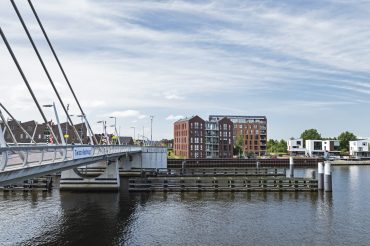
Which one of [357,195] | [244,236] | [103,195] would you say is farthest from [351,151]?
[244,236]

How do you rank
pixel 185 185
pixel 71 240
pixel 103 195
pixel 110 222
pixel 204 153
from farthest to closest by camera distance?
1. pixel 204 153
2. pixel 185 185
3. pixel 103 195
4. pixel 110 222
5. pixel 71 240

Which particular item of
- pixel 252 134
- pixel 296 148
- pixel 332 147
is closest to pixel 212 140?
pixel 252 134

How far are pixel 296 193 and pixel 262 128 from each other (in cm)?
11639

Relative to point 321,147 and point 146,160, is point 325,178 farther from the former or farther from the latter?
point 321,147

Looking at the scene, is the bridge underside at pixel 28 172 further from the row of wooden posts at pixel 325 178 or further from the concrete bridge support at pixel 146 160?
the concrete bridge support at pixel 146 160

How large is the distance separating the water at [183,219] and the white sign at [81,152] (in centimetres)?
588

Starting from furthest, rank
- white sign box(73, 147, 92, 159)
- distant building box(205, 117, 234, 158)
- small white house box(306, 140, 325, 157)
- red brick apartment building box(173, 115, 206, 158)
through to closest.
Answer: small white house box(306, 140, 325, 157) < distant building box(205, 117, 234, 158) < red brick apartment building box(173, 115, 206, 158) < white sign box(73, 147, 92, 159)

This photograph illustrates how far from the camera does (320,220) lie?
119ft

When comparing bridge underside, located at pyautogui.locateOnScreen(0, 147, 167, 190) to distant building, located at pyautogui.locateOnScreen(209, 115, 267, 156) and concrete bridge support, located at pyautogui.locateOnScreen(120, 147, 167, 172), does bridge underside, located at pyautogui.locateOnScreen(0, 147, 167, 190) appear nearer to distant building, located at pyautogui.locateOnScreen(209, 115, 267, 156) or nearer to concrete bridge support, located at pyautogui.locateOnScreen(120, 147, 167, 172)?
concrete bridge support, located at pyautogui.locateOnScreen(120, 147, 167, 172)

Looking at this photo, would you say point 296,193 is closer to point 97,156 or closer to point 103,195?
point 103,195

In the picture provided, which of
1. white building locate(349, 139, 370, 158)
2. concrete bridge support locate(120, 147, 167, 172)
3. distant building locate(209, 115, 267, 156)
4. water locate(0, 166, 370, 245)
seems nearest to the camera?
water locate(0, 166, 370, 245)

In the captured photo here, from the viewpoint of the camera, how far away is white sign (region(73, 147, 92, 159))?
27.8 metres

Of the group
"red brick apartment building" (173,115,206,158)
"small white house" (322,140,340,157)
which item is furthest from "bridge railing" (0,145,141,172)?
"small white house" (322,140,340,157)

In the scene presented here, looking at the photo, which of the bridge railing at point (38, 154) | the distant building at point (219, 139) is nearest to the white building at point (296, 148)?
the distant building at point (219, 139)
